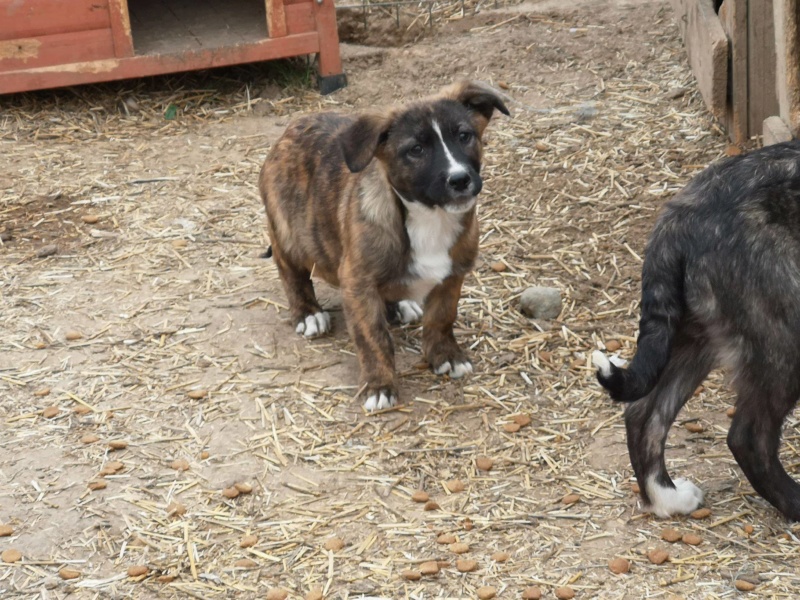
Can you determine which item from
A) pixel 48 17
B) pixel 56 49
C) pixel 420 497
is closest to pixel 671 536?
pixel 420 497

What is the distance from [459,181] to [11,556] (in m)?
2.41

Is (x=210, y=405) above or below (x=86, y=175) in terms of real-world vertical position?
below

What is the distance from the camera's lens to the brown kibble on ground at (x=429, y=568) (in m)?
4.11

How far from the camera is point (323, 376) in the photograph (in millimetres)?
5633

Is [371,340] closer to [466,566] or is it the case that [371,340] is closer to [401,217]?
[401,217]

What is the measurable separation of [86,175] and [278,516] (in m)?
4.40

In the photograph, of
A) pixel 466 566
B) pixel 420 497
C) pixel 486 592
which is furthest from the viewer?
pixel 420 497

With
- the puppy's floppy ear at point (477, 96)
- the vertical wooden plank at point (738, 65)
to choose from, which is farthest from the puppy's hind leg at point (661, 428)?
the vertical wooden plank at point (738, 65)

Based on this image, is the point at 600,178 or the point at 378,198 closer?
the point at 378,198

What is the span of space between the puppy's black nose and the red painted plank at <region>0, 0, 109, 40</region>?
4.86 meters

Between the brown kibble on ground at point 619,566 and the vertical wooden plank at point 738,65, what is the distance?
380 centimetres

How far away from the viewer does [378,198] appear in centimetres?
531

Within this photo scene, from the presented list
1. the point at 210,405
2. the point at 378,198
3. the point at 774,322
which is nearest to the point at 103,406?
the point at 210,405

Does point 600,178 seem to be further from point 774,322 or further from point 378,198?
point 774,322
